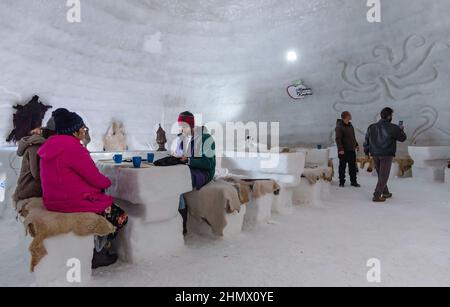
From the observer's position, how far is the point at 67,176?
2334 millimetres

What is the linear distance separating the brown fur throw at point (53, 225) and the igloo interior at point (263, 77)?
923 millimetres

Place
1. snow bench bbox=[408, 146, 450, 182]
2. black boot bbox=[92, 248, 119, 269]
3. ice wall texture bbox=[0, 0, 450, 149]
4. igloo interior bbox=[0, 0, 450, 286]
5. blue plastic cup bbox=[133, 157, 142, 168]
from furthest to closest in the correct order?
ice wall texture bbox=[0, 0, 450, 149], snow bench bbox=[408, 146, 450, 182], igloo interior bbox=[0, 0, 450, 286], blue plastic cup bbox=[133, 157, 142, 168], black boot bbox=[92, 248, 119, 269]

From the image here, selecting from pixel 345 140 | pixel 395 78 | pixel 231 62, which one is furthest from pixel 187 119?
pixel 231 62

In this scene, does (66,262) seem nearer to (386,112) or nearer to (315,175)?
(315,175)

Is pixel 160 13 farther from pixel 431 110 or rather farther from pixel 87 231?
pixel 87 231

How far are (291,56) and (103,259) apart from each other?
348 inches

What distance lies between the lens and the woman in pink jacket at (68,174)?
2314 millimetres

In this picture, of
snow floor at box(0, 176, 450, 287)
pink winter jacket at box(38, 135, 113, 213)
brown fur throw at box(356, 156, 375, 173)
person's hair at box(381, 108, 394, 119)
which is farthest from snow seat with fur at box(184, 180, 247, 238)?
brown fur throw at box(356, 156, 375, 173)

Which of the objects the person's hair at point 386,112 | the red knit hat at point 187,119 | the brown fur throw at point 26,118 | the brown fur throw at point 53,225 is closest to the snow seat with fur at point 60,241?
the brown fur throw at point 53,225

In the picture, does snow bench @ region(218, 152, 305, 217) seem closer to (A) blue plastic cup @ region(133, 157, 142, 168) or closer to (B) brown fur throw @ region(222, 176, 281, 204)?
(B) brown fur throw @ region(222, 176, 281, 204)

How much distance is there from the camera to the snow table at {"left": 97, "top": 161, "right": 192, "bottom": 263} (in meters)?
2.64

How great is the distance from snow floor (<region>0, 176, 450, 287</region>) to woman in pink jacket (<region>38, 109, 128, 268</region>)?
0.57 metres

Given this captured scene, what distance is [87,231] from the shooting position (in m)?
2.31

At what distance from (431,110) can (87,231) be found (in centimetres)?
799
